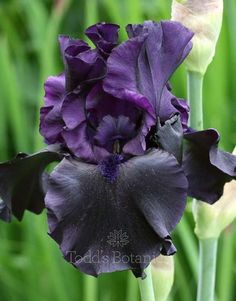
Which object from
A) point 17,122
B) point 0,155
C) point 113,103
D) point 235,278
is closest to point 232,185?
point 113,103

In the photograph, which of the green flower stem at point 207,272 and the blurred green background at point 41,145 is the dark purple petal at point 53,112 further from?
the blurred green background at point 41,145

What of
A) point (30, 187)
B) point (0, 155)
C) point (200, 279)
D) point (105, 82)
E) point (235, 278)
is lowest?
point (235, 278)

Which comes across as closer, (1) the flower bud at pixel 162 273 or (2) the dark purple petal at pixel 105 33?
(2) the dark purple petal at pixel 105 33

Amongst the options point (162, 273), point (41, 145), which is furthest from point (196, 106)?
point (41, 145)

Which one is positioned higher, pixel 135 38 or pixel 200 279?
pixel 135 38

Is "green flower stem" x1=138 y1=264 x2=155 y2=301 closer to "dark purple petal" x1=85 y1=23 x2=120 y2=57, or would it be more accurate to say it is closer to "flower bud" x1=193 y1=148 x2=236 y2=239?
"flower bud" x1=193 y1=148 x2=236 y2=239

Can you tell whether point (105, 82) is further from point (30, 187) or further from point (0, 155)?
point (0, 155)

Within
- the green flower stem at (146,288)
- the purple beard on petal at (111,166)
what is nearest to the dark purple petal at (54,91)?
the purple beard on petal at (111,166)
